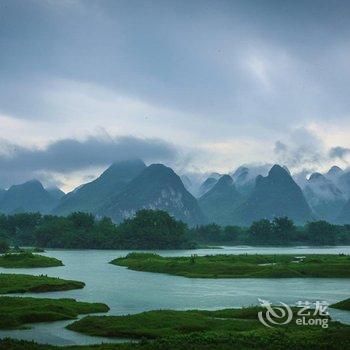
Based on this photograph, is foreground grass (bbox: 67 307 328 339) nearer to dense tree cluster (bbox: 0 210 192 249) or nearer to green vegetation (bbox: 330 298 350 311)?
green vegetation (bbox: 330 298 350 311)

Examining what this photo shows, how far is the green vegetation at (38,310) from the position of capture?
106 ft

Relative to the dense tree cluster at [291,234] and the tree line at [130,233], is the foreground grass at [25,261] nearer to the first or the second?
the tree line at [130,233]

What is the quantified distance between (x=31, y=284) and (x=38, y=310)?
1686 centimetres

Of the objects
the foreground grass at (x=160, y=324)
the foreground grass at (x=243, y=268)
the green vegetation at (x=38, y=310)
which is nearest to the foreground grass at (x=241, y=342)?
the foreground grass at (x=160, y=324)

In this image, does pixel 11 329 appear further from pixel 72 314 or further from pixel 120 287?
pixel 120 287

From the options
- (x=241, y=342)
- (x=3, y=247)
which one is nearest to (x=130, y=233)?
(x=3, y=247)

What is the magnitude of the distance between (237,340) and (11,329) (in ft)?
43.8

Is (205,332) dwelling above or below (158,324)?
above

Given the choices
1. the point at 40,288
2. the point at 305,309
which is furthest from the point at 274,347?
the point at 40,288

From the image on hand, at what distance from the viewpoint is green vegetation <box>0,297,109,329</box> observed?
106 ft

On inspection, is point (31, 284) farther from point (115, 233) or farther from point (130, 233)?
point (115, 233)

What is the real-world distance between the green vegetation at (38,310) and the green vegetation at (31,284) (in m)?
9.01

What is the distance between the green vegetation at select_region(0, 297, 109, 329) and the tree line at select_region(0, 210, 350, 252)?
98.5m

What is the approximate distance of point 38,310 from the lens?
3469 centimetres
